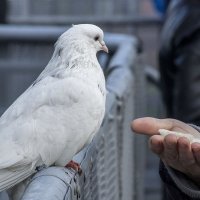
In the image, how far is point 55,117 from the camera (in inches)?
146

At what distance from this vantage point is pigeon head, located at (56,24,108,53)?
4.05m

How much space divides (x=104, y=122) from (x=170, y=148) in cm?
112

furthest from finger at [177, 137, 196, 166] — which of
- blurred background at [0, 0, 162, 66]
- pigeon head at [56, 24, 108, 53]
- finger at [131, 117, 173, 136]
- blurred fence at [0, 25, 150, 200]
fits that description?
blurred background at [0, 0, 162, 66]

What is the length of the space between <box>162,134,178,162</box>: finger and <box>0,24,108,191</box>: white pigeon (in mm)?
700

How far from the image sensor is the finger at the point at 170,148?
9.47 ft

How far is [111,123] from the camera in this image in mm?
4273

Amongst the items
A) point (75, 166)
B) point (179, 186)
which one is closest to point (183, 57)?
point (75, 166)

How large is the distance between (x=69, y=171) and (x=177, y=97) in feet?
9.98

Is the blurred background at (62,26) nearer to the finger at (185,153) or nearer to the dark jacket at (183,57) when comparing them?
the dark jacket at (183,57)

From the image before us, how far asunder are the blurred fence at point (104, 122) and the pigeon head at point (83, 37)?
294mm

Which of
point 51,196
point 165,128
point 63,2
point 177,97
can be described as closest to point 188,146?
point 165,128

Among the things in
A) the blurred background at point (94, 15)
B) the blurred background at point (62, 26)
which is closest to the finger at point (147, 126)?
the blurred background at point (62, 26)

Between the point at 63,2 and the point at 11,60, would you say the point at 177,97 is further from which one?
the point at 63,2

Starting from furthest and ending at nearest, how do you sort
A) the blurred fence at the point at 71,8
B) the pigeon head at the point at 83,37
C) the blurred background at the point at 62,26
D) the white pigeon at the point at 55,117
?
the blurred fence at the point at 71,8, the blurred background at the point at 62,26, the pigeon head at the point at 83,37, the white pigeon at the point at 55,117
